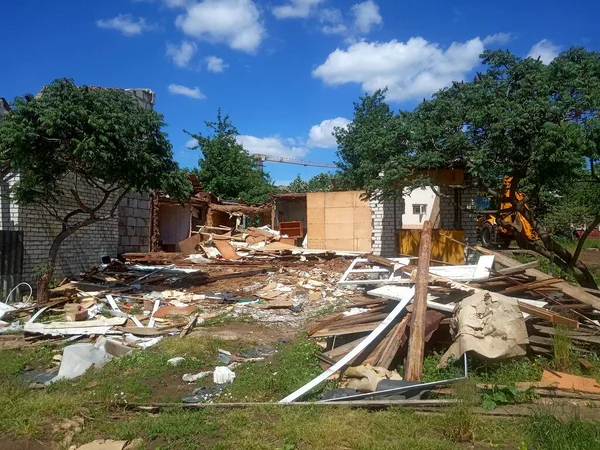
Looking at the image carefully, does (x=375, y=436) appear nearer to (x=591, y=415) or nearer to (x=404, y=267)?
(x=591, y=415)

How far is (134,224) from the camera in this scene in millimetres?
17781

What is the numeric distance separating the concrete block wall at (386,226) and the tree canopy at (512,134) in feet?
15.0

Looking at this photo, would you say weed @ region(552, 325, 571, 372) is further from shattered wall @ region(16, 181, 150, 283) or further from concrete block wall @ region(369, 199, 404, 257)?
concrete block wall @ region(369, 199, 404, 257)

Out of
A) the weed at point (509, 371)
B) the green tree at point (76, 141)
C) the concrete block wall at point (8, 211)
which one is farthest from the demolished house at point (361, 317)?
the green tree at point (76, 141)

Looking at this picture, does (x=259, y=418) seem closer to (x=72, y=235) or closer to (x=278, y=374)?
(x=278, y=374)

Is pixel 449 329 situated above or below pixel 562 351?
above

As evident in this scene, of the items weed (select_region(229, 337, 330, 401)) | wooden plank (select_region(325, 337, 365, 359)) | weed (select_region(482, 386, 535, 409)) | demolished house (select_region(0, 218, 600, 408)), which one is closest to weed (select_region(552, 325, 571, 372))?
demolished house (select_region(0, 218, 600, 408))

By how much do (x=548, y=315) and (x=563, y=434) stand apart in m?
2.51

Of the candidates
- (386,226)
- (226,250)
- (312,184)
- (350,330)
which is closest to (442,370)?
(350,330)

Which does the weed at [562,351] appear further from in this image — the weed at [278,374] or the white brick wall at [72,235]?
the white brick wall at [72,235]

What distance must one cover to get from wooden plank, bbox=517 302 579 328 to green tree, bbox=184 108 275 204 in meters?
25.2

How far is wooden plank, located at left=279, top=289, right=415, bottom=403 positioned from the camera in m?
4.86

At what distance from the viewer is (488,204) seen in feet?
74.9

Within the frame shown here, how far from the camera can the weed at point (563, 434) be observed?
3579 mm
